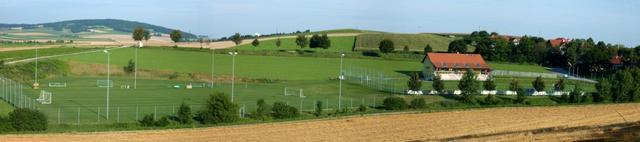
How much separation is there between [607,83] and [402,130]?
23.9m

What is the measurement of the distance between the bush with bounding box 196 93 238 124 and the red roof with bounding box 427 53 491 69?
35.4 meters

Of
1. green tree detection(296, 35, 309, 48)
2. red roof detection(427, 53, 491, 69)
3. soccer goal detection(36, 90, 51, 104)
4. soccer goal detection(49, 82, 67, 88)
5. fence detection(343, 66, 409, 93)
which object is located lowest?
soccer goal detection(36, 90, 51, 104)

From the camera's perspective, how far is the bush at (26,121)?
28.7 meters

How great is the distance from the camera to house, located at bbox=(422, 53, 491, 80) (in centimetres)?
6619

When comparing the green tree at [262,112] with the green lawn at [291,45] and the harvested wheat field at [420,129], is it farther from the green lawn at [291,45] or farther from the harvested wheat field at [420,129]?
the green lawn at [291,45]

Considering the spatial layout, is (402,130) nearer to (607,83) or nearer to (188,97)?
(188,97)

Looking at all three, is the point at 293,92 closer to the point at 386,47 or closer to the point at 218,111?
the point at 218,111

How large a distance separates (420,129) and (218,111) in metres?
8.71

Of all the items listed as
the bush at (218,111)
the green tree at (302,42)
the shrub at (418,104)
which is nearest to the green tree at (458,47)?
the green tree at (302,42)

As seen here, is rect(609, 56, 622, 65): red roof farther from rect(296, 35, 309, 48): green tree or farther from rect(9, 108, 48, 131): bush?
rect(9, 108, 48, 131): bush

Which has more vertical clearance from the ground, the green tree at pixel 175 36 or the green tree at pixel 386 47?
the green tree at pixel 175 36

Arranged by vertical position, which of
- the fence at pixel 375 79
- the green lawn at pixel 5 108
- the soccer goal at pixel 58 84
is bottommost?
the green lawn at pixel 5 108

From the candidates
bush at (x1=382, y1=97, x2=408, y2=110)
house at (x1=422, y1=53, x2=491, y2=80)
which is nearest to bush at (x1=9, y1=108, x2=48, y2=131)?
bush at (x1=382, y1=97, x2=408, y2=110)

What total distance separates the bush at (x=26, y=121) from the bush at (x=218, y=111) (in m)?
6.83
